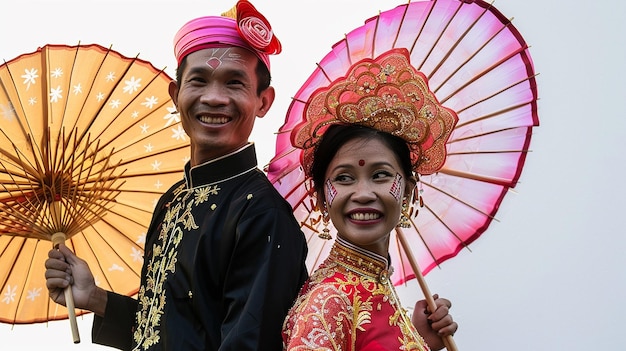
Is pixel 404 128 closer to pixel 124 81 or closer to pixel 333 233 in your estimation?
pixel 333 233

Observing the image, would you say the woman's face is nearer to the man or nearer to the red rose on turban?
the man

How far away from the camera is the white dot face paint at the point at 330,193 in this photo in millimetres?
2012

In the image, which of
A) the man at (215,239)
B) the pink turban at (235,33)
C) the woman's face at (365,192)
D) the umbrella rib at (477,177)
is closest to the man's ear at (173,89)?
the man at (215,239)

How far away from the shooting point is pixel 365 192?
6.45ft

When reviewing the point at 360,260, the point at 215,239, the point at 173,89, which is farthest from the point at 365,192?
the point at 173,89

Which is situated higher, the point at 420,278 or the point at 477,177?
the point at 477,177

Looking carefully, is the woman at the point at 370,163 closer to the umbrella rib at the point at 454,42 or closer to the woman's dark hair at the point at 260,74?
the umbrella rib at the point at 454,42

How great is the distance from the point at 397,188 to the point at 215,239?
0.49 m

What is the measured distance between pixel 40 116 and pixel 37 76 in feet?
0.41

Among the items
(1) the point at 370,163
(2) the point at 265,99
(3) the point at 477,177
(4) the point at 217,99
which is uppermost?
(2) the point at 265,99

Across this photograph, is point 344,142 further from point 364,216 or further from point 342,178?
point 364,216

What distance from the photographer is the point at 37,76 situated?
2412 millimetres

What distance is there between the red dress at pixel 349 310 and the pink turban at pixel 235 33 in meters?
0.64

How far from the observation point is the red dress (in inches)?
69.4
